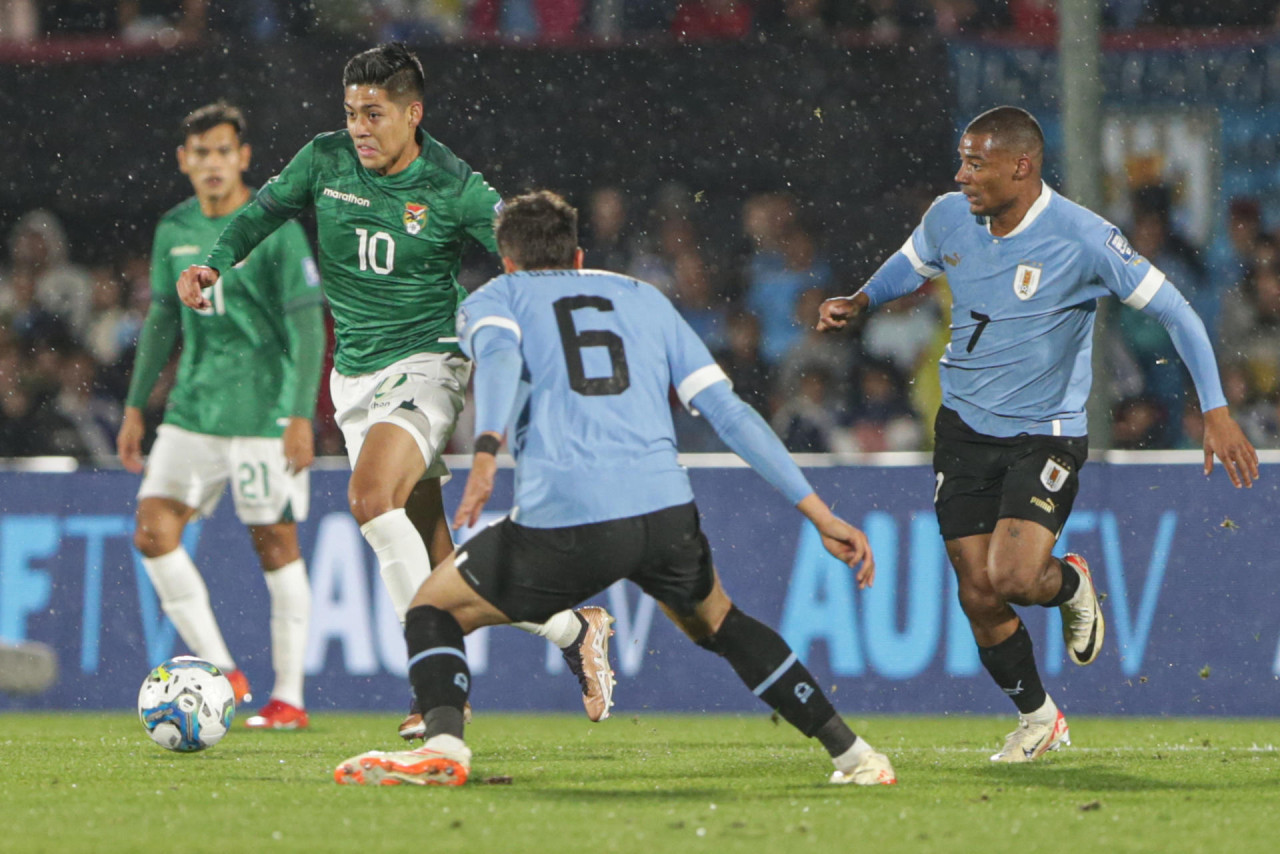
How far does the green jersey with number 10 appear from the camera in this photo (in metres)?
6.36

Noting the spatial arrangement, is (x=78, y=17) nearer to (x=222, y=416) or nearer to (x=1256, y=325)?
(x=222, y=416)

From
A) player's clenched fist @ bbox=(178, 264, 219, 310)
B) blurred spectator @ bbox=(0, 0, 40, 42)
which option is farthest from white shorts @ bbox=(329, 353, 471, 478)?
blurred spectator @ bbox=(0, 0, 40, 42)

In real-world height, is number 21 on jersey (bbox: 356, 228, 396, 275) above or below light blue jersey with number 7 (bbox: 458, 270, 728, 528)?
above

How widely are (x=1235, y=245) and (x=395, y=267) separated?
7.42 metres

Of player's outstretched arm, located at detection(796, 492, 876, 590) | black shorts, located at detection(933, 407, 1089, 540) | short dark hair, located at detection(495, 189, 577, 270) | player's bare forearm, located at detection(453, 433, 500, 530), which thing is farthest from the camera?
black shorts, located at detection(933, 407, 1089, 540)

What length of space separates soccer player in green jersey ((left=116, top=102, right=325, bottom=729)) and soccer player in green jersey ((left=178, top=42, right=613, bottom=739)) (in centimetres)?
147

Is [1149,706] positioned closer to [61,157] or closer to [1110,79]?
[1110,79]

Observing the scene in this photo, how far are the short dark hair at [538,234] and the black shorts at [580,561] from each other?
71cm

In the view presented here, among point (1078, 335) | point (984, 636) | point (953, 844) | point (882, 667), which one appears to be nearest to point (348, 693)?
point (882, 667)

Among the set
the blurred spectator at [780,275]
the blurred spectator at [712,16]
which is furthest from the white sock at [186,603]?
the blurred spectator at [712,16]

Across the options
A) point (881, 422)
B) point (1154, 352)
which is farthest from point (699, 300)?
point (1154, 352)

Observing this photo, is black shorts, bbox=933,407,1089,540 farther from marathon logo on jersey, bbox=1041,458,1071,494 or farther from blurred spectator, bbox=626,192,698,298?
blurred spectator, bbox=626,192,698,298

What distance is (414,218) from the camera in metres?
6.35

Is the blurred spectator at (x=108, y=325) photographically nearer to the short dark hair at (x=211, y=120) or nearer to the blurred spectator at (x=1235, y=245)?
the short dark hair at (x=211, y=120)
